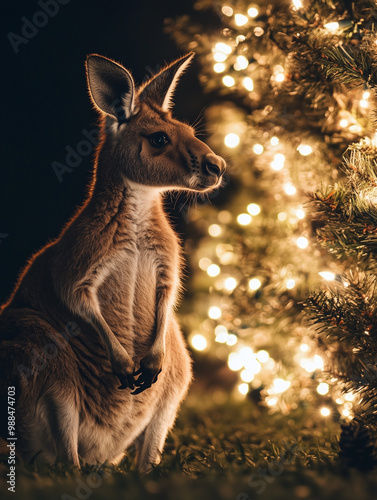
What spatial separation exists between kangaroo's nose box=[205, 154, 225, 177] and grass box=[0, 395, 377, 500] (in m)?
0.92

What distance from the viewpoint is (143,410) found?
1682 mm

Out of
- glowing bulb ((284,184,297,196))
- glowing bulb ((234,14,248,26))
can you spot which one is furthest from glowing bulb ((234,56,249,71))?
glowing bulb ((284,184,297,196))

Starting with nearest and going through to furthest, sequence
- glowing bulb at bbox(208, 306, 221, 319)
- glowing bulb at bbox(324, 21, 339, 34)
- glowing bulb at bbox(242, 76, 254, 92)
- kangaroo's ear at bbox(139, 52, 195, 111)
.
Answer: kangaroo's ear at bbox(139, 52, 195, 111)
glowing bulb at bbox(324, 21, 339, 34)
glowing bulb at bbox(242, 76, 254, 92)
glowing bulb at bbox(208, 306, 221, 319)

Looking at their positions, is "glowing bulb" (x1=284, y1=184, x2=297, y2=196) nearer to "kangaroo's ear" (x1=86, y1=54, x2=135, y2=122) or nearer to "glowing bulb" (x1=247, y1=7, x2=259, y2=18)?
"glowing bulb" (x1=247, y1=7, x2=259, y2=18)

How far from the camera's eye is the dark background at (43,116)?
1980 mm

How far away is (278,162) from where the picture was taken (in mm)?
2289

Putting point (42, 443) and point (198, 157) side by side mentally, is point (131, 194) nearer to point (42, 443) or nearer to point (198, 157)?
point (198, 157)

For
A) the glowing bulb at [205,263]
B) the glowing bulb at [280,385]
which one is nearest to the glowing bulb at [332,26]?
Result: the glowing bulb at [205,263]

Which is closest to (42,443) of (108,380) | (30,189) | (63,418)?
(63,418)

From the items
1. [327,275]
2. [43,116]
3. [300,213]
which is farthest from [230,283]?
[43,116]

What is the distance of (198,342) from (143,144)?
116 centimetres

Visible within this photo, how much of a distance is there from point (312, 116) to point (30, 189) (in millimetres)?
1194

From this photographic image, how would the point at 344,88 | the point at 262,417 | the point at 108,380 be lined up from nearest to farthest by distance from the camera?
1. the point at 108,380
2. the point at 344,88
3. the point at 262,417

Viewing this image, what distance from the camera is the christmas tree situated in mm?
1666
